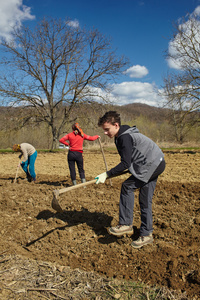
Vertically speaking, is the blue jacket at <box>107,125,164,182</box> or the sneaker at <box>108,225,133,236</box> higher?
the blue jacket at <box>107,125,164,182</box>

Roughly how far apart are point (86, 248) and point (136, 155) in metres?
1.61

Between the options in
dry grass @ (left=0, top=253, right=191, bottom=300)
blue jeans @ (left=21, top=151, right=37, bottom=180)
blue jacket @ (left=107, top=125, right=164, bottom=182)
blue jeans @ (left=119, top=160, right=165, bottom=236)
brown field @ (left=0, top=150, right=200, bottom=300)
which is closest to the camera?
dry grass @ (left=0, top=253, right=191, bottom=300)

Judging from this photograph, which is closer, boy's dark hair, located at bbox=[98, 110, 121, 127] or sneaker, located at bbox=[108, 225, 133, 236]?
boy's dark hair, located at bbox=[98, 110, 121, 127]

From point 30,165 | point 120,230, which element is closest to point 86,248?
point 120,230

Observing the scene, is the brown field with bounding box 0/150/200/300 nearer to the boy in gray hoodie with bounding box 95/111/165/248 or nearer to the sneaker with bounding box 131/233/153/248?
the sneaker with bounding box 131/233/153/248

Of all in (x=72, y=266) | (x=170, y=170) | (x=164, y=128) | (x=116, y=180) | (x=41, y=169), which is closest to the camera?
(x=72, y=266)

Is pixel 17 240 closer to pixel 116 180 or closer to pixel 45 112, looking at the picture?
pixel 116 180

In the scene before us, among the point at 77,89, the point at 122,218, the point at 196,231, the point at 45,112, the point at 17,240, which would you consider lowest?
the point at 17,240

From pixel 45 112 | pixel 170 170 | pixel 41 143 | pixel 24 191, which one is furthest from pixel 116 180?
pixel 41 143

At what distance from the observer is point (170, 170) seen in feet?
29.5

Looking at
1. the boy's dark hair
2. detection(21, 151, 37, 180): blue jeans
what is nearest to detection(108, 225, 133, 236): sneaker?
the boy's dark hair

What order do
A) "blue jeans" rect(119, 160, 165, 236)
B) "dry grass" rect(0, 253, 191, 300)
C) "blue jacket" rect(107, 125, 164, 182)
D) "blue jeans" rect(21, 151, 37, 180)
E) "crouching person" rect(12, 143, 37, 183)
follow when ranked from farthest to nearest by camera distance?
"blue jeans" rect(21, 151, 37, 180) → "crouching person" rect(12, 143, 37, 183) → "blue jeans" rect(119, 160, 165, 236) → "blue jacket" rect(107, 125, 164, 182) → "dry grass" rect(0, 253, 191, 300)

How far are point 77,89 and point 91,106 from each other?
6.54ft

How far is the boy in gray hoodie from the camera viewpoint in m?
3.19
